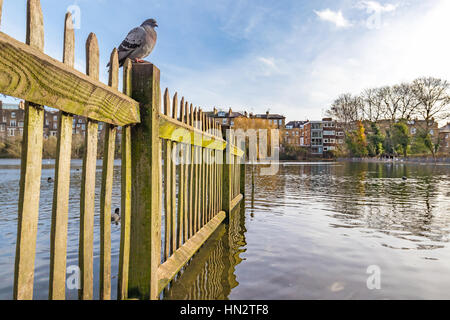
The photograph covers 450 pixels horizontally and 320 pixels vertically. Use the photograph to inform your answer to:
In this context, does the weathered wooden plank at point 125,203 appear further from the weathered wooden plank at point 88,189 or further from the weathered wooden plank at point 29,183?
the weathered wooden plank at point 29,183

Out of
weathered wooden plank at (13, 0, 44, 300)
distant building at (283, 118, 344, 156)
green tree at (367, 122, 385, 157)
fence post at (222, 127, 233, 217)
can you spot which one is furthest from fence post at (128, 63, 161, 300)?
distant building at (283, 118, 344, 156)

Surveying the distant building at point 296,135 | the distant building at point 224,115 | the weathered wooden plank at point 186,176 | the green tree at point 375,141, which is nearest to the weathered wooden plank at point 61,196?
the weathered wooden plank at point 186,176

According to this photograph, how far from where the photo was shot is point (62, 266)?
4.80 ft

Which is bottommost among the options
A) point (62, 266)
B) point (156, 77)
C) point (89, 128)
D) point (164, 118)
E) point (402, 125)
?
point (62, 266)

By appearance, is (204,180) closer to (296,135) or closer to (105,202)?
(105,202)

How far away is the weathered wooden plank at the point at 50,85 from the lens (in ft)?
3.53

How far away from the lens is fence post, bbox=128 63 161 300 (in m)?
2.10

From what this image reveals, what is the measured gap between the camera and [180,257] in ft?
10.1

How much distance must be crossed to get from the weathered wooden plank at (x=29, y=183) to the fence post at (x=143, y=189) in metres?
0.87

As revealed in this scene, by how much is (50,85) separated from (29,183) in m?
0.44

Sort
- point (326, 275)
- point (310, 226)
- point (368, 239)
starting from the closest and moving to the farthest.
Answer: point (326, 275) → point (368, 239) → point (310, 226)
